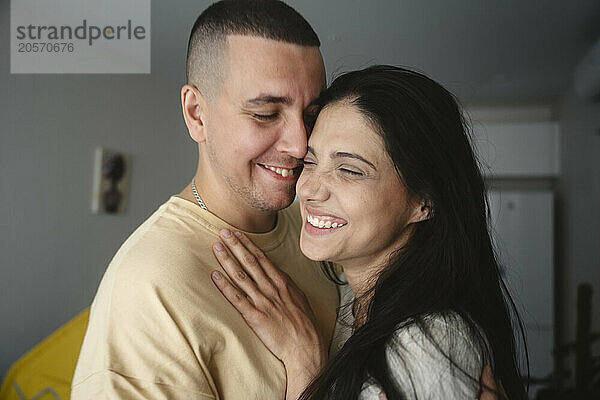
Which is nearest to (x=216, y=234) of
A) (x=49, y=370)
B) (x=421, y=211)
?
(x=421, y=211)

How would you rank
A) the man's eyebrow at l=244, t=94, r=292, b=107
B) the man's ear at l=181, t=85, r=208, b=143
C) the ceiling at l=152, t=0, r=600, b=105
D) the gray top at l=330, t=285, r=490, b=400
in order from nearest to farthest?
the gray top at l=330, t=285, r=490, b=400
the man's eyebrow at l=244, t=94, r=292, b=107
the man's ear at l=181, t=85, r=208, b=143
the ceiling at l=152, t=0, r=600, b=105

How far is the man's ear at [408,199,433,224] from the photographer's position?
1.28 metres

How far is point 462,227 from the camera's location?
1271mm

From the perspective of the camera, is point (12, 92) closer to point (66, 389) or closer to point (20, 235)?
point (20, 235)

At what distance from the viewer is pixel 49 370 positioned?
285 cm

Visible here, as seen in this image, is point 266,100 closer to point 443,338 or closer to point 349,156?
point 349,156

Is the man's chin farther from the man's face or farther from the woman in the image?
the woman

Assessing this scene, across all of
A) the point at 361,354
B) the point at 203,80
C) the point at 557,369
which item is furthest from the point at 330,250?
the point at 557,369

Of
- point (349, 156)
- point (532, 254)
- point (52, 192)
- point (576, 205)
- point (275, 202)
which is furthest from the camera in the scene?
point (576, 205)

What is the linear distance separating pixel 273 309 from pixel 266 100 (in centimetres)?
46

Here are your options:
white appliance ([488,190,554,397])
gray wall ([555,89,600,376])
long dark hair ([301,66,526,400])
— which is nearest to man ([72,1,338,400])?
long dark hair ([301,66,526,400])

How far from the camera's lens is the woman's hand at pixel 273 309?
4.03 ft

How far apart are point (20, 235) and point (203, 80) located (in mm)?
2413

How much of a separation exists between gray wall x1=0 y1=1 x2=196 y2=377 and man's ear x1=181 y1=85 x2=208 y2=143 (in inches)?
87.3
